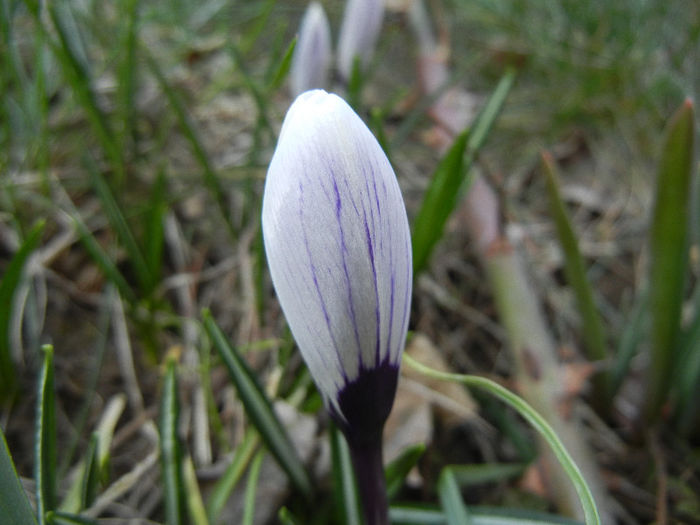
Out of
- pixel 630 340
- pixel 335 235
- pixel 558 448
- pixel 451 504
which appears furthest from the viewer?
pixel 630 340

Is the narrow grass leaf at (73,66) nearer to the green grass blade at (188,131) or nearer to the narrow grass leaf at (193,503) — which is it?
the green grass blade at (188,131)

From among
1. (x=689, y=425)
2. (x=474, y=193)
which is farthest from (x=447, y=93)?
(x=689, y=425)

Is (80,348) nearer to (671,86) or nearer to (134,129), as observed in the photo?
(134,129)

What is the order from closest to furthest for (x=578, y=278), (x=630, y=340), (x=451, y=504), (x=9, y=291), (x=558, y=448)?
(x=558, y=448), (x=451, y=504), (x=9, y=291), (x=578, y=278), (x=630, y=340)

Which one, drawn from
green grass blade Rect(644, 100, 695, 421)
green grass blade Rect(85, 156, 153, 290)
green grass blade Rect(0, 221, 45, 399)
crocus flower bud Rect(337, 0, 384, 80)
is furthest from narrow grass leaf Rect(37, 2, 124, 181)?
green grass blade Rect(644, 100, 695, 421)

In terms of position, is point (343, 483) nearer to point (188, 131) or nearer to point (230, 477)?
point (230, 477)

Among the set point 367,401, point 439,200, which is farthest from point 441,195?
point 367,401

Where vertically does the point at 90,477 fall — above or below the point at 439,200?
below
